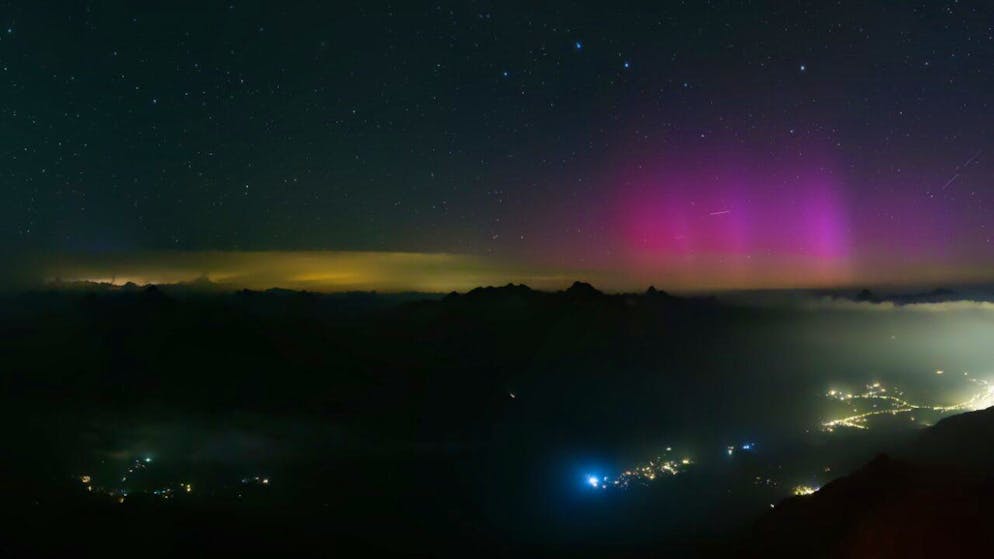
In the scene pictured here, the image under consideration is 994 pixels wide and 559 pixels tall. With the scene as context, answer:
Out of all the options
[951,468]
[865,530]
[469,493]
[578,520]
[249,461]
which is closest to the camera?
[865,530]

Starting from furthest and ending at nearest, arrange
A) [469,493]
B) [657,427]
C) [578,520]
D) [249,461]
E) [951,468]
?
[657,427]
[249,461]
[469,493]
[578,520]
[951,468]

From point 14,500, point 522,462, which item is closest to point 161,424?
point 522,462

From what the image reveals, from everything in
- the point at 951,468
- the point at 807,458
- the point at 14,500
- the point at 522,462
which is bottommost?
the point at 522,462

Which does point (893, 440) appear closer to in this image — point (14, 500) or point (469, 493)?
point (469, 493)

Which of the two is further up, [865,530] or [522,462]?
[865,530]

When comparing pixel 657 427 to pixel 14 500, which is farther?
pixel 657 427

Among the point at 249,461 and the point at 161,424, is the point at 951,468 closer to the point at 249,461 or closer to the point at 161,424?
the point at 249,461
